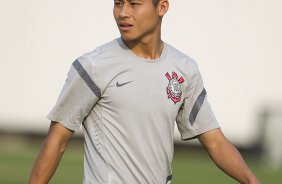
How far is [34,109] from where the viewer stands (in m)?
27.1

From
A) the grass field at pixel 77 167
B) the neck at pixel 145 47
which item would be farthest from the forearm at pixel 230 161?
the grass field at pixel 77 167

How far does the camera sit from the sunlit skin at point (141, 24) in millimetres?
6762

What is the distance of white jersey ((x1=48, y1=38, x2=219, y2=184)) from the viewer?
6.65 metres

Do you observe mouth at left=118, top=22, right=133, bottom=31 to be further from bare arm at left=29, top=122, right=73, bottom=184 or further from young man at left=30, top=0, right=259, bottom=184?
bare arm at left=29, top=122, right=73, bottom=184

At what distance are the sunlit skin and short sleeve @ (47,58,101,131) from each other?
1.26 ft

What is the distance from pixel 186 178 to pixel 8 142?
940 cm

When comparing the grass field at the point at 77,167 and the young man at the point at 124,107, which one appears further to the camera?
the grass field at the point at 77,167

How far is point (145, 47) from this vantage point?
6.95 meters

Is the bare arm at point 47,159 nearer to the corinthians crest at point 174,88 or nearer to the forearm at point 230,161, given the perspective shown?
the corinthians crest at point 174,88

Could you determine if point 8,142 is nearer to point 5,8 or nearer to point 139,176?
point 5,8

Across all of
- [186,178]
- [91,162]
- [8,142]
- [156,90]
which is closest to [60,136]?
[91,162]

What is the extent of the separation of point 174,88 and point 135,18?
1.81 feet

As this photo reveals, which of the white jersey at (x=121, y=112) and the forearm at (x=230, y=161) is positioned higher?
the white jersey at (x=121, y=112)

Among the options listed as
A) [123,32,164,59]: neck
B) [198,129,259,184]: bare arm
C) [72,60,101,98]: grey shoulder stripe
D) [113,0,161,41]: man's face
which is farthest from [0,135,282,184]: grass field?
[72,60,101,98]: grey shoulder stripe
